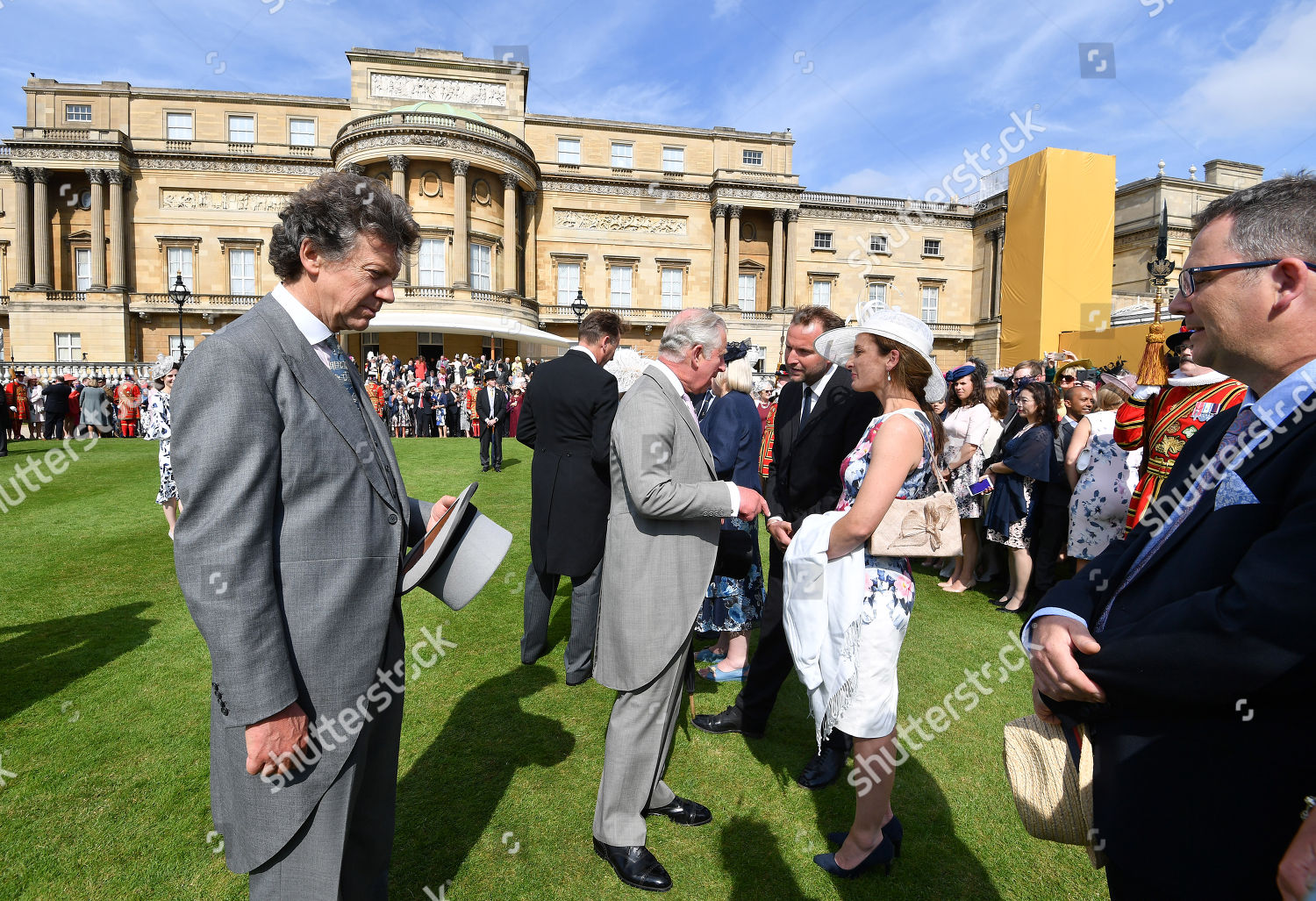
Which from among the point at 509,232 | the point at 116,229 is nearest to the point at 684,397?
the point at 509,232

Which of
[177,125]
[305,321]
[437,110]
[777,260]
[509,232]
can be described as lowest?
[305,321]

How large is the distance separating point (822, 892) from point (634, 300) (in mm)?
35229

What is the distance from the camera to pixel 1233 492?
1.19 metres

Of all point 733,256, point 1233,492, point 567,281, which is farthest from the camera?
point 733,256

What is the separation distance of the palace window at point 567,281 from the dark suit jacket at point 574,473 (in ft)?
105

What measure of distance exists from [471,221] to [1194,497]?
33788 mm

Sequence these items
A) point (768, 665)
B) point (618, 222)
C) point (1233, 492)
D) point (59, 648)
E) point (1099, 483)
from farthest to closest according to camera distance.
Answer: point (618, 222) → point (1099, 483) → point (59, 648) → point (768, 665) → point (1233, 492)

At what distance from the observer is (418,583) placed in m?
2.02

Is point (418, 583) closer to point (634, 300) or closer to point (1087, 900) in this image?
point (1087, 900)

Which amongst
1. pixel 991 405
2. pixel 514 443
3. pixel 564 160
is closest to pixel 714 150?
pixel 564 160

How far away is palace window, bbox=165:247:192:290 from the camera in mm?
32625

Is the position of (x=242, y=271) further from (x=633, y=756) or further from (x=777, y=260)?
(x=633, y=756)

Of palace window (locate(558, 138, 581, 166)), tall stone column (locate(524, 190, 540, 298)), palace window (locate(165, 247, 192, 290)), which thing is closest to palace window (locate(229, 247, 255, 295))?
palace window (locate(165, 247, 192, 290))

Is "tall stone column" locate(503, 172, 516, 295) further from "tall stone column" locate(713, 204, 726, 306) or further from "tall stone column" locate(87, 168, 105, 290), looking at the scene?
"tall stone column" locate(87, 168, 105, 290)
